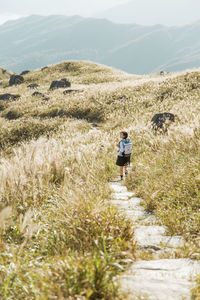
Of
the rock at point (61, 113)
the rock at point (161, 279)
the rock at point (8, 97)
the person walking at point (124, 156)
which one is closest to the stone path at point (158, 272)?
the rock at point (161, 279)

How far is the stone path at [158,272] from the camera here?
2.02m

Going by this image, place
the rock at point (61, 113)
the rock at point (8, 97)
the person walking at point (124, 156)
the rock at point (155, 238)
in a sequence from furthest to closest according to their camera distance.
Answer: the rock at point (8, 97) → the rock at point (61, 113) → the person walking at point (124, 156) → the rock at point (155, 238)

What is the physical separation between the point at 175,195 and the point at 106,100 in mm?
20019

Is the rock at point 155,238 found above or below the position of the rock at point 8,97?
below

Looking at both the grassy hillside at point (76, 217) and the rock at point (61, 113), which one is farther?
the rock at point (61, 113)

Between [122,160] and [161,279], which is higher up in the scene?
[122,160]

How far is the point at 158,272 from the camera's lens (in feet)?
7.74

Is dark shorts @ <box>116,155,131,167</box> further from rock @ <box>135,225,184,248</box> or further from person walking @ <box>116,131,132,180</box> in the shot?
rock @ <box>135,225,184,248</box>

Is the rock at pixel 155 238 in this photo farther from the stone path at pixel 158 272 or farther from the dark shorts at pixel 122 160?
the dark shorts at pixel 122 160

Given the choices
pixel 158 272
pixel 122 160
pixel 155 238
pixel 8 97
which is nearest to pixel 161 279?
pixel 158 272

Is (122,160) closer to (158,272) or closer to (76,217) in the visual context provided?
(76,217)

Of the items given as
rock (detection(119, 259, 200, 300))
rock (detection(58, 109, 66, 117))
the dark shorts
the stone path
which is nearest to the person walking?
the dark shorts

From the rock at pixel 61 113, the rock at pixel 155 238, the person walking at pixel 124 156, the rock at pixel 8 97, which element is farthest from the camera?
the rock at pixel 8 97

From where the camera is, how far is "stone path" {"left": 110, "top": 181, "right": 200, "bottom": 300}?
79.6 inches
